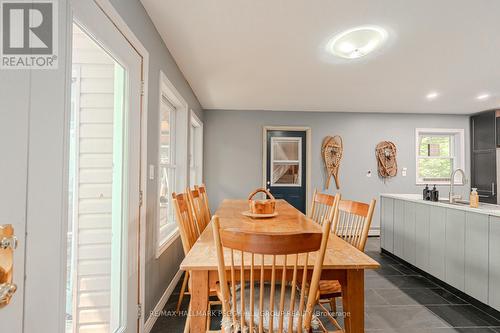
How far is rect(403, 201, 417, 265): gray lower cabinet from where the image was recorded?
301cm

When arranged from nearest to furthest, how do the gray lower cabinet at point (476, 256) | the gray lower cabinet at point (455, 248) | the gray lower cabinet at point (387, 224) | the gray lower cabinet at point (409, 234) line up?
1. the gray lower cabinet at point (476, 256)
2. the gray lower cabinet at point (455, 248)
3. the gray lower cabinet at point (409, 234)
4. the gray lower cabinet at point (387, 224)

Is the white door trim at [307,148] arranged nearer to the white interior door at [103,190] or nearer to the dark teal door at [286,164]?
the dark teal door at [286,164]

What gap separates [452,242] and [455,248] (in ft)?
0.19

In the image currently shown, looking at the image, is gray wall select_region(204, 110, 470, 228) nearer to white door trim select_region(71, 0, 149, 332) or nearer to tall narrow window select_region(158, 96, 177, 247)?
tall narrow window select_region(158, 96, 177, 247)

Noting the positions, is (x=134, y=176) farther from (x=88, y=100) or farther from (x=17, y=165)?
(x=17, y=165)

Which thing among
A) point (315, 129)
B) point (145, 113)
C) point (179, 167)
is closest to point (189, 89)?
point (179, 167)

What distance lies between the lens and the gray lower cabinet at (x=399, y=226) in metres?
3.22

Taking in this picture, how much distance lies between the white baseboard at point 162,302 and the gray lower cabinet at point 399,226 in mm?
2803

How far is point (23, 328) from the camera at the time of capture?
2.57ft

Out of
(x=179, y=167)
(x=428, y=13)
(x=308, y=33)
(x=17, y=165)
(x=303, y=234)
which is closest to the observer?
(x=17, y=165)

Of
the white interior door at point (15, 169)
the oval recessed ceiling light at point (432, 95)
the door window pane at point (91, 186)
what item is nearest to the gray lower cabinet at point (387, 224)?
the oval recessed ceiling light at point (432, 95)

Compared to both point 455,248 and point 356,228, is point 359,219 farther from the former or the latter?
point 455,248

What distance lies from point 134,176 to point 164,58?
1.26m

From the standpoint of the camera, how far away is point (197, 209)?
2.26 m
